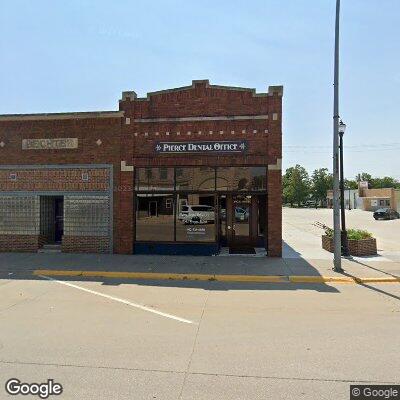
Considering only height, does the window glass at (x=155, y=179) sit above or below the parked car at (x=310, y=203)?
above

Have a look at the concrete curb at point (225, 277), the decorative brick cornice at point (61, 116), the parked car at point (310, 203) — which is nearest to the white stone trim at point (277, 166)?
the concrete curb at point (225, 277)

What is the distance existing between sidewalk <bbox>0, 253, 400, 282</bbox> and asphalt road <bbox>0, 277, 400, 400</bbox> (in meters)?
1.34

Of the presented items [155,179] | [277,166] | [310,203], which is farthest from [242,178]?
[310,203]

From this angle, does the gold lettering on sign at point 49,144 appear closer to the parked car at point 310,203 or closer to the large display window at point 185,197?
the large display window at point 185,197

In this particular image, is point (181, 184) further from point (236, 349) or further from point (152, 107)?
point (236, 349)

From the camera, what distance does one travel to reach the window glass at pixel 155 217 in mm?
13547

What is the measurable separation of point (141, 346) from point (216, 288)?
4.10 m

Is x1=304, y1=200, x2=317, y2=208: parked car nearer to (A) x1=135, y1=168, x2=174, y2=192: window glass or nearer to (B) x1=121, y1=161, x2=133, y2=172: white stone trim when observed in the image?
(A) x1=135, y1=168, x2=174, y2=192: window glass

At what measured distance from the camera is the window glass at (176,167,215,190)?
13375mm

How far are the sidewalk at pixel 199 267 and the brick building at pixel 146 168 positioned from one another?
1.01m

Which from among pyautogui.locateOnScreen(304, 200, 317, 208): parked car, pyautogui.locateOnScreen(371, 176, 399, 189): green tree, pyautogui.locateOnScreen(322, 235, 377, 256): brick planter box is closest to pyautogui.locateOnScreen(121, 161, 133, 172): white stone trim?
pyautogui.locateOnScreen(322, 235, 377, 256): brick planter box

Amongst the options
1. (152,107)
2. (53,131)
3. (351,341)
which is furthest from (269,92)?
(351,341)

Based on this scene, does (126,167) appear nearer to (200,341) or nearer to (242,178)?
(242,178)

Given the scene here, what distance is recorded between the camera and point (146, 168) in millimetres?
13703
